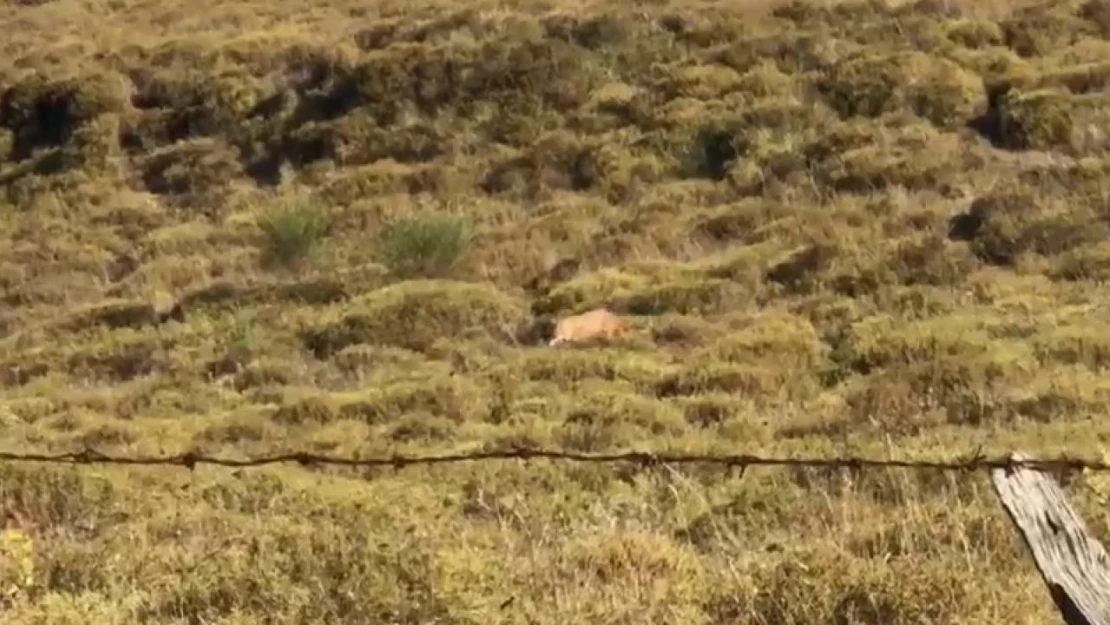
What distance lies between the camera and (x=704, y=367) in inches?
561

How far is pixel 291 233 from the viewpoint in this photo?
2084 centimetres

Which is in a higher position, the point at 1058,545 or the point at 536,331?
the point at 1058,545

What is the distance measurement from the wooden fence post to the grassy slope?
57.2 inches

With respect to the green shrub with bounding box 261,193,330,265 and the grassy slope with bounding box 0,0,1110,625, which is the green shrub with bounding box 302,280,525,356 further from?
the green shrub with bounding box 261,193,330,265

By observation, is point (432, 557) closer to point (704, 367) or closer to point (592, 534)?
point (592, 534)

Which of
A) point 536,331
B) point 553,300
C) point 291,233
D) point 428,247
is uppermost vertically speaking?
A: point 536,331

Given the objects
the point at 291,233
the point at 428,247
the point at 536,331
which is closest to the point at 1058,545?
the point at 536,331

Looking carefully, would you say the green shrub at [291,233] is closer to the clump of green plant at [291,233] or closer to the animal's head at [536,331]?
the clump of green plant at [291,233]

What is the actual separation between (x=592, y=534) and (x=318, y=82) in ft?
73.1

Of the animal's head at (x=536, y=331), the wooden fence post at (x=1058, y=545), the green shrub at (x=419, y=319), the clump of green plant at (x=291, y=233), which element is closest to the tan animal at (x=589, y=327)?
the animal's head at (x=536, y=331)

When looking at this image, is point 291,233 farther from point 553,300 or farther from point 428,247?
point 553,300

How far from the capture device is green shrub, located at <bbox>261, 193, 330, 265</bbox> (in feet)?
68.3

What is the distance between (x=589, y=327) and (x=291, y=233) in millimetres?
5767

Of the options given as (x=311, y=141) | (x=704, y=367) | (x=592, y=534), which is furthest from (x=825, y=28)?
(x=592, y=534)
